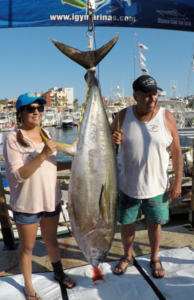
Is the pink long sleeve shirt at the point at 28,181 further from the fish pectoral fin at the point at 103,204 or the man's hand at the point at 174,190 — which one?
the man's hand at the point at 174,190

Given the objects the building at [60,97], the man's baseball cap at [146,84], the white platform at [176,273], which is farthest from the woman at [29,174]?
the building at [60,97]

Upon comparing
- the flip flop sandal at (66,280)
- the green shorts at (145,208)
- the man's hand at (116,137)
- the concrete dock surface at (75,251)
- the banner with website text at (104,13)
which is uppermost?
the banner with website text at (104,13)

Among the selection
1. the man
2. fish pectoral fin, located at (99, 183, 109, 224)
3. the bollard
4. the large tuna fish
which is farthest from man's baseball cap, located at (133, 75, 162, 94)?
the bollard

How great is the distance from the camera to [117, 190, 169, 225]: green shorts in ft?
6.73

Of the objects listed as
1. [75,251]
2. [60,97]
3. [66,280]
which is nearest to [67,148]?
[66,280]

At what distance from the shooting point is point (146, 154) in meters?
1.93

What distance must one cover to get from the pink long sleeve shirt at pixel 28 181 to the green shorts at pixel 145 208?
0.65 meters

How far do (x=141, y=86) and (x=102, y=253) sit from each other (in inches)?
52.4

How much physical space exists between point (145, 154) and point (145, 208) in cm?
51

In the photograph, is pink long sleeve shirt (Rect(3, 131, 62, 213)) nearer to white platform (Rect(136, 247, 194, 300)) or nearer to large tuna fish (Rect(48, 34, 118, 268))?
large tuna fish (Rect(48, 34, 118, 268))

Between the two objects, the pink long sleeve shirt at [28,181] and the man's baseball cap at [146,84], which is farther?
the man's baseball cap at [146,84]

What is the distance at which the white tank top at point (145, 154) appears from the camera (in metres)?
1.92

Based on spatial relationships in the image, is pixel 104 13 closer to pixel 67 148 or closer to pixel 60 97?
pixel 67 148

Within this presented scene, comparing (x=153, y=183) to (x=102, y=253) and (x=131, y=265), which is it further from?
(x=131, y=265)
